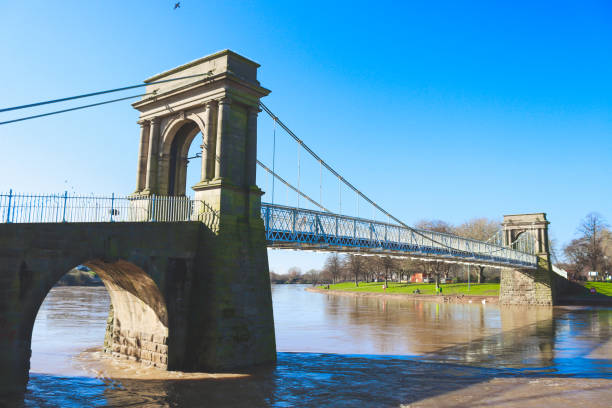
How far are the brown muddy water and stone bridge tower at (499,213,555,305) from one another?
106ft

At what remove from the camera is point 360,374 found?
17297 millimetres

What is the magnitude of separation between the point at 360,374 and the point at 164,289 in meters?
7.71

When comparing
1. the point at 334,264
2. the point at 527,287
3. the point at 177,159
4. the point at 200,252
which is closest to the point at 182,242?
the point at 200,252

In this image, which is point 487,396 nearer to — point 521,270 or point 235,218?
point 235,218

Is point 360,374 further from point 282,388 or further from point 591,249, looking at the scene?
point 591,249

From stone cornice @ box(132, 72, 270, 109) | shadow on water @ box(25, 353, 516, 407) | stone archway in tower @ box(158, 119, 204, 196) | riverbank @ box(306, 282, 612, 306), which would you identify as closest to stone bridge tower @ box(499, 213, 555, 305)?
riverbank @ box(306, 282, 612, 306)

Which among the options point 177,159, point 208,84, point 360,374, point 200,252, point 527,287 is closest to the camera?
point 360,374

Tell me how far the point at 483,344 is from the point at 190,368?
17.0 m

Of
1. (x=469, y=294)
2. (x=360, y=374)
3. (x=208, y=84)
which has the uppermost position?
(x=208, y=84)

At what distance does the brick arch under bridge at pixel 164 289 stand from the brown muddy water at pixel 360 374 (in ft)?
2.78

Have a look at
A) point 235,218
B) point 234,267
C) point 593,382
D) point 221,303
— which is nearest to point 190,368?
point 221,303

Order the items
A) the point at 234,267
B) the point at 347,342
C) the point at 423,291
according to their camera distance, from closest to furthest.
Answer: the point at 234,267 → the point at 347,342 → the point at 423,291

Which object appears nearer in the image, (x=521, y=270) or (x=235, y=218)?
(x=235, y=218)

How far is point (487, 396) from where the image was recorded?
1400cm
